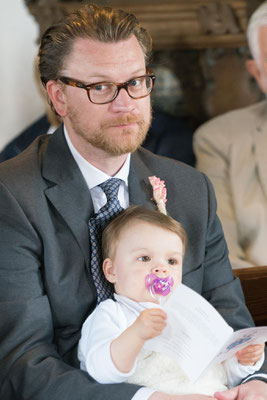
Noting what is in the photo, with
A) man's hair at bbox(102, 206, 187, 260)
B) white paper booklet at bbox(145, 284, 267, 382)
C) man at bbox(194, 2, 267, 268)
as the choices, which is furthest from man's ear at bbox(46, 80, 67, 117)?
man at bbox(194, 2, 267, 268)

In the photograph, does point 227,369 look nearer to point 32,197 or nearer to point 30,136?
point 32,197

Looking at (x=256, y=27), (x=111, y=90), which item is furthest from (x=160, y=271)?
(x=256, y=27)

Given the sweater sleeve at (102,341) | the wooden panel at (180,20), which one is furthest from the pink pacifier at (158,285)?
the wooden panel at (180,20)

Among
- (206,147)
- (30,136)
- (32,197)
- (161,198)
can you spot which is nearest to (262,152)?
(206,147)

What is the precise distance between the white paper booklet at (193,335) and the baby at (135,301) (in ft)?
0.14

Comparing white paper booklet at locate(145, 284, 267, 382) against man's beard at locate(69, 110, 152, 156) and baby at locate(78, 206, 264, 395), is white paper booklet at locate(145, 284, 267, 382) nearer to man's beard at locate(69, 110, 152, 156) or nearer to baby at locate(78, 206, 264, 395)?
baby at locate(78, 206, 264, 395)

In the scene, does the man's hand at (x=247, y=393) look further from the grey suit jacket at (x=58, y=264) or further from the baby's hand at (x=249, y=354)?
the grey suit jacket at (x=58, y=264)

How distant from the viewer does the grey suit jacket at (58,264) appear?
5.95ft

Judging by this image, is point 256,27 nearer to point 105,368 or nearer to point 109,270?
point 109,270

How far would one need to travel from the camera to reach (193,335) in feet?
5.62

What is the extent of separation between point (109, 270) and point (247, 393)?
466 mm

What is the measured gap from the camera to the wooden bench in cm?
235

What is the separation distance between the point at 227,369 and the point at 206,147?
1.77 meters

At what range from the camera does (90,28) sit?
1.97 m
